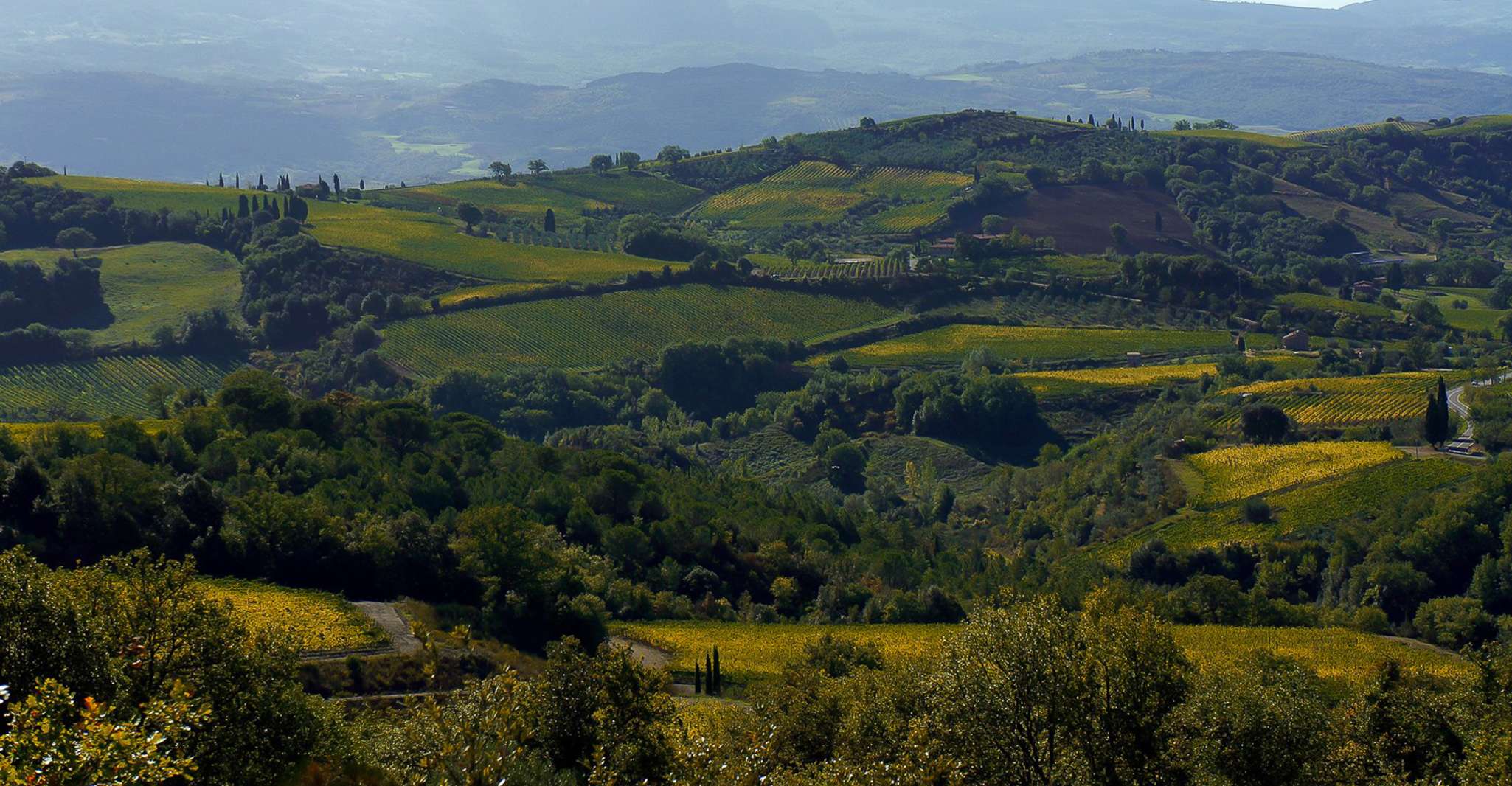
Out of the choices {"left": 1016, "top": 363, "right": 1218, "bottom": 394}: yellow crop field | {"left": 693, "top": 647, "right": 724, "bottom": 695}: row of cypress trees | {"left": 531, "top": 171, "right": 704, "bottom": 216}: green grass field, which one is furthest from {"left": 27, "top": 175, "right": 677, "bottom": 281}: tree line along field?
{"left": 693, "top": 647, "right": 724, "bottom": 695}: row of cypress trees

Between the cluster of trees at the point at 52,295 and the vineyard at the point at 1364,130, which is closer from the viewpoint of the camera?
the cluster of trees at the point at 52,295

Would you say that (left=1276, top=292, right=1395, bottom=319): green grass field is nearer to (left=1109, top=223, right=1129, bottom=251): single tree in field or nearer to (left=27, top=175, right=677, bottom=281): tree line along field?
(left=1109, top=223, right=1129, bottom=251): single tree in field

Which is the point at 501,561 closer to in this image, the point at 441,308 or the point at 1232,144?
the point at 441,308

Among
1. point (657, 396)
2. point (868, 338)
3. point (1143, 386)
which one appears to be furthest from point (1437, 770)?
point (868, 338)

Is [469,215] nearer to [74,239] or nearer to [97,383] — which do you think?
[74,239]

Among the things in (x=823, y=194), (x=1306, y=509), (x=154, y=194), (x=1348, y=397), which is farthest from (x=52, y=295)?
(x=1348, y=397)

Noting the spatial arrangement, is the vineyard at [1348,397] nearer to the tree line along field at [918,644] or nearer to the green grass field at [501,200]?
the tree line along field at [918,644]

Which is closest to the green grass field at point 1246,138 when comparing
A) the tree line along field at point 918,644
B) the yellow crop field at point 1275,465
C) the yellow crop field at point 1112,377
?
the yellow crop field at point 1112,377

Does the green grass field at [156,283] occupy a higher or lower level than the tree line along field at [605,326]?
higher
